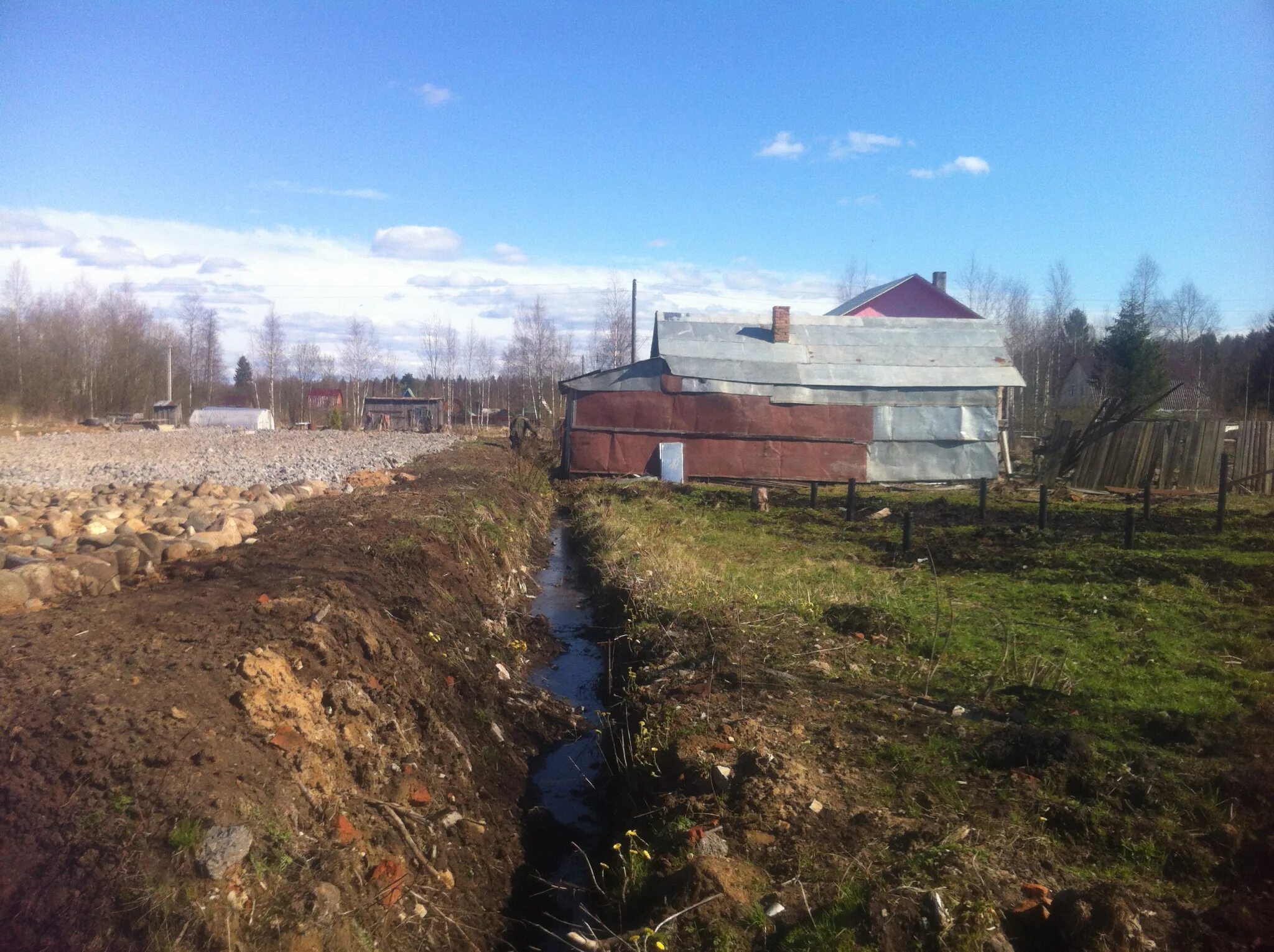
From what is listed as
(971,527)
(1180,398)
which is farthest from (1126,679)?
(1180,398)

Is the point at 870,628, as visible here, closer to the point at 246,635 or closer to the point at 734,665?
the point at 734,665

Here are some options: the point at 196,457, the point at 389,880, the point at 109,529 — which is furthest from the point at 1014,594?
the point at 196,457


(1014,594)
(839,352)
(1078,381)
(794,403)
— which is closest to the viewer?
(1014,594)

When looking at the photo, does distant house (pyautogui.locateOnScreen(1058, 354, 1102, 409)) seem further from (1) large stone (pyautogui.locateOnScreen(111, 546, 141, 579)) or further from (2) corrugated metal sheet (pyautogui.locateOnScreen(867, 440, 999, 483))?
(1) large stone (pyautogui.locateOnScreen(111, 546, 141, 579))

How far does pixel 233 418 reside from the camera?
162ft

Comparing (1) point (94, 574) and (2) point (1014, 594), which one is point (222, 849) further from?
(2) point (1014, 594)

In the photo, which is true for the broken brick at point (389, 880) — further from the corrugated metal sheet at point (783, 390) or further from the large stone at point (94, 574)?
the corrugated metal sheet at point (783, 390)

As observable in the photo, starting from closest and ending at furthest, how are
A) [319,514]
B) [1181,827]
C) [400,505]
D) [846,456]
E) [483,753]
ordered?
1. [1181,827]
2. [483,753]
3. [319,514]
4. [400,505]
5. [846,456]

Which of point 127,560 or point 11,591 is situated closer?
point 11,591

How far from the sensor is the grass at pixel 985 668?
4.55 metres

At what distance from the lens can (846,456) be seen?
24719mm

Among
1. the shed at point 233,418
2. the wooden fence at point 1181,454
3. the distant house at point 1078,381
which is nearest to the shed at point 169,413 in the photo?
the shed at point 233,418

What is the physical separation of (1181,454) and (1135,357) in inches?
656

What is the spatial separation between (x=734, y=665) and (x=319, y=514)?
6.09 meters
